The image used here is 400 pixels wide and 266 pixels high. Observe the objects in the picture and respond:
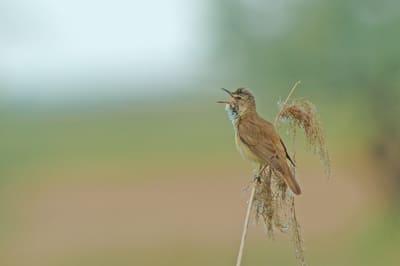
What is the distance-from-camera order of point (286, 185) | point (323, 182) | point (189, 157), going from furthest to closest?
point (189, 157) < point (323, 182) < point (286, 185)

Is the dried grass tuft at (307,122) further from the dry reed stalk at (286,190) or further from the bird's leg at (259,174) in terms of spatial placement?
the bird's leg at (259,174)

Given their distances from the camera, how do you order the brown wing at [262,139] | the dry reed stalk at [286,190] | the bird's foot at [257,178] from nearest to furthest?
the dry reed stalk at [286,190] < the bird's foot at [257,178] < the brown wing at [262,139]

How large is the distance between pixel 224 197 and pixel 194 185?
1.25 m

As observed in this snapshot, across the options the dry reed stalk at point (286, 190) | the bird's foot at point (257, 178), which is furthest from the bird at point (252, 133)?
the dry reed stalk at point (286, 190)

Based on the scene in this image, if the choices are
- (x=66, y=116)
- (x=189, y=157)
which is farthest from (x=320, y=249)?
(x=66, y=116)

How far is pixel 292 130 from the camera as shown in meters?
3.74

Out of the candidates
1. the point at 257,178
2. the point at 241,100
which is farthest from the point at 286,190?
the point at 241,100

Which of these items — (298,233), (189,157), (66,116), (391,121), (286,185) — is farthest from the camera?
(66,116)

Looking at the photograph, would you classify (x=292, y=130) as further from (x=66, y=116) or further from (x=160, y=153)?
(x=66, y=116)

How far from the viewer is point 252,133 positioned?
4.67 meters

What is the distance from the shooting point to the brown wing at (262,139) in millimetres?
4348

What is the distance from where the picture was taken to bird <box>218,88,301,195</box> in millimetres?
4406

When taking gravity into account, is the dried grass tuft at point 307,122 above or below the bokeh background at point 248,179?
below

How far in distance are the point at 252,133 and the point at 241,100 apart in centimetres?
23
